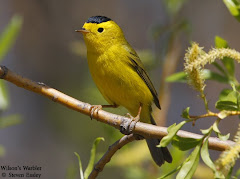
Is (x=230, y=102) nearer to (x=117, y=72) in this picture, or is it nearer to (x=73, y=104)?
(x=73, y=104)

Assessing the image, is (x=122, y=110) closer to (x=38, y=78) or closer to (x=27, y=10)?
(x=38, y=78)

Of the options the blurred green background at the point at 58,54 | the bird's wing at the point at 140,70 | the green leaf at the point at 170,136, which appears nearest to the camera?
the green leaf at the point at 170,136

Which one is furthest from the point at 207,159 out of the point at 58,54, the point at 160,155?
the point at 58,54

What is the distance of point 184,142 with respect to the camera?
1902 mm

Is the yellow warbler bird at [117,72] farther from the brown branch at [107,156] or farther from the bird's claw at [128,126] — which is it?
the bird's claw at [128,126]

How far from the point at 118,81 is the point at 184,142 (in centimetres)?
175

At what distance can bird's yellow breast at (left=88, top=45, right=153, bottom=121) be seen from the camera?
11.8 feet

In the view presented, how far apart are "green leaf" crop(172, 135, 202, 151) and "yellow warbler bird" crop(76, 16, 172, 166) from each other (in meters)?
1.48

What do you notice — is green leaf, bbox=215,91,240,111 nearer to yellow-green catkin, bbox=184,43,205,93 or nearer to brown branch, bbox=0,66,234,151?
yellow-green catkin, bbox=184,43,205,93

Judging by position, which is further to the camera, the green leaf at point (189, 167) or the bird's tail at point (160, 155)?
the bird's tail at point (160, 155)

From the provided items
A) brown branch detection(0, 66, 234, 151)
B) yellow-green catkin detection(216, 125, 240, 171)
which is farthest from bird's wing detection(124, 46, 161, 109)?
yellow-green catkin detection(216, 125, 240, 171)

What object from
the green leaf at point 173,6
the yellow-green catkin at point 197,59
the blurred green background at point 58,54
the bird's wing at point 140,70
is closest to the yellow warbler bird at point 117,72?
the bird's wing at point 140,70

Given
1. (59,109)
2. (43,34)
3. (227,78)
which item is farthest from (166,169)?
(43,34)

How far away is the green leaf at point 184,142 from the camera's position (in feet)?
6.18
